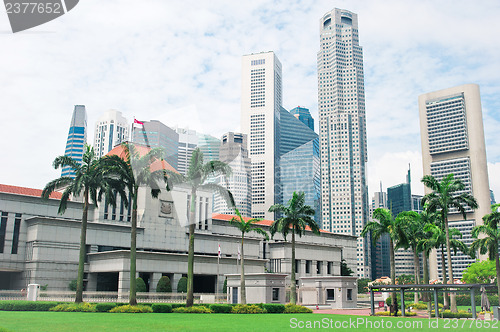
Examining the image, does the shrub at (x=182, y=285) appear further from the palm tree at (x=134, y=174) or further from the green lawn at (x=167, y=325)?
the green lawn at (x=167, y=325)

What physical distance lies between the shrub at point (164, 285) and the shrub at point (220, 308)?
21.8m

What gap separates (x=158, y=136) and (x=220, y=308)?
1977cm

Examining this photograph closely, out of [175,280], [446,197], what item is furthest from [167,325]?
[175,280]

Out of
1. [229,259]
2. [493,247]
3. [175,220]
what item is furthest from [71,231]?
[493,247]

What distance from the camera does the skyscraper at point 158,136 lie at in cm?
2931

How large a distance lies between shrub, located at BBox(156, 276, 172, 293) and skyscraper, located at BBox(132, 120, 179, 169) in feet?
115

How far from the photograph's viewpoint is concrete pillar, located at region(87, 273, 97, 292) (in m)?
66.4

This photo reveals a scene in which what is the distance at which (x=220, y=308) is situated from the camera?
42875mm

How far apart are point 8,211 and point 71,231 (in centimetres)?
858

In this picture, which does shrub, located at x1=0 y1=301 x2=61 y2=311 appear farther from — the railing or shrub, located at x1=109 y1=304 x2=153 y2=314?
the railing

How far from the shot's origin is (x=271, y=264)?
298 feet

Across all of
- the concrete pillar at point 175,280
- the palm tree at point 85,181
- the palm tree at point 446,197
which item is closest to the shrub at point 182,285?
the concrete pillar at point 175,280

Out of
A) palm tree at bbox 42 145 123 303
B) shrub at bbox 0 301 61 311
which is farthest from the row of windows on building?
shrub at bbox 0 301 61 311

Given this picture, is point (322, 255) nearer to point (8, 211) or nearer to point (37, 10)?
point (8, 211)
